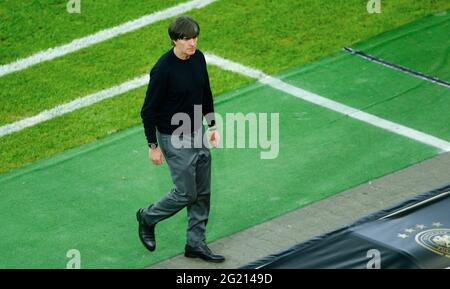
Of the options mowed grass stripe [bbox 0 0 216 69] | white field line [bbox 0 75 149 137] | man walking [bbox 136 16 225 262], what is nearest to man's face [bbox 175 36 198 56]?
man walking [bbox 136 16 225 262]

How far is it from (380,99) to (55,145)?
11.2 feet

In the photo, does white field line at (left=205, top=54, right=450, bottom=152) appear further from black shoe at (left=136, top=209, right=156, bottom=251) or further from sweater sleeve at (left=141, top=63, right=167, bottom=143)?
sweater sleeve at (left=141, top=63, right=167, bottom=143)

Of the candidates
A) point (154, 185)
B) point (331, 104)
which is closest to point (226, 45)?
point (331, 104)

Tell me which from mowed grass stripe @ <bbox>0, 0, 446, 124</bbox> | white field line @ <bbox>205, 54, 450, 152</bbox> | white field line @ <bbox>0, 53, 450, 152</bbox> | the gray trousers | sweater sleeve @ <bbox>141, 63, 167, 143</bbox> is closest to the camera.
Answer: sweater sleeve @ <bbox>141, 63, 167, 143</bbox>

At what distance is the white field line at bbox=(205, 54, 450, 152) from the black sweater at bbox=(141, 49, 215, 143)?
2.96 m

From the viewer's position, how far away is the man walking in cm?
934

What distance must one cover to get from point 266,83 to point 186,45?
3621 millimetres

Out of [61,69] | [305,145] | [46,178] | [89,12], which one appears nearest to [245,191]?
[305,145]

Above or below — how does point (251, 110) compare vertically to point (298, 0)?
below

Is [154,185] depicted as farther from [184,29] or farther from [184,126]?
[184,29]

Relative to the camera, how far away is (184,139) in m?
9.45

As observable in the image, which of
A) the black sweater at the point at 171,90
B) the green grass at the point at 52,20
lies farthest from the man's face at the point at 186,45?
the green grass at the point at 52,20

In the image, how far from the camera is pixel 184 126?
30.8 ft
